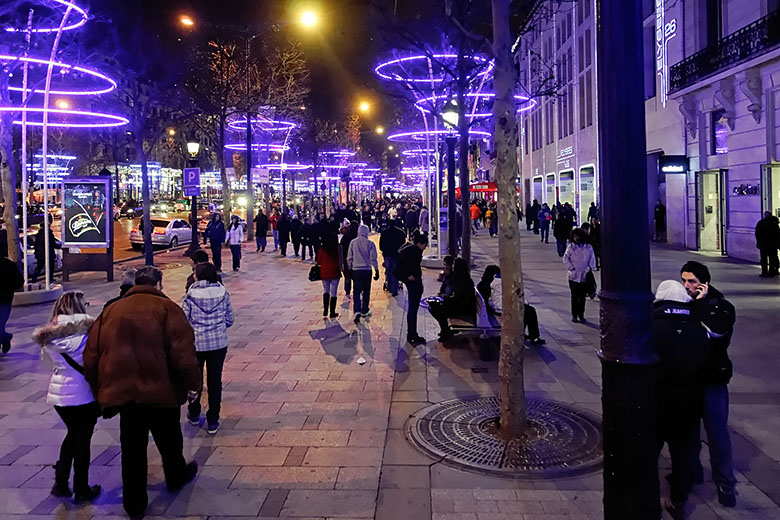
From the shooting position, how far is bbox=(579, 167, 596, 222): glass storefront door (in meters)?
35.3

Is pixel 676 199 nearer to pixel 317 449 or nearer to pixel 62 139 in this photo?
pixel 317 449

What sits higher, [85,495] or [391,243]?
[391,243]

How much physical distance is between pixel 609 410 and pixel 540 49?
4613 centimetres

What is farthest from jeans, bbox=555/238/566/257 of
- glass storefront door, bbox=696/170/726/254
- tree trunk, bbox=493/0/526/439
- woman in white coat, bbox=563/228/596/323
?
tree trunk, bbox=493/0/526/439

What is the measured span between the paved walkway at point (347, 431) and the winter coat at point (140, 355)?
33.0 inches

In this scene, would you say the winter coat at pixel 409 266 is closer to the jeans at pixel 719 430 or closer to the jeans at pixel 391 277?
the jeans at pixel 391 277

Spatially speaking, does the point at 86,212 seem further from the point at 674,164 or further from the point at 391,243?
the point at 674,164

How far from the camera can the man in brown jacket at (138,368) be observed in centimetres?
434

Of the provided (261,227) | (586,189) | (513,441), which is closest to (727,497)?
(513,441)

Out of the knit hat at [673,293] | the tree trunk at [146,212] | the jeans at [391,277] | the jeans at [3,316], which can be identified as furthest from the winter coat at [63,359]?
the tree trunk at [146,212]

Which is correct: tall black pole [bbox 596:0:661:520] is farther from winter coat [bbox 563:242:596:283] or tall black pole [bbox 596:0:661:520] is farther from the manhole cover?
winter coat [bbox 563:242:596:283]

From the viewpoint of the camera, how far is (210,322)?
19.7 feet

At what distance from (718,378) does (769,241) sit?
13.0 metres

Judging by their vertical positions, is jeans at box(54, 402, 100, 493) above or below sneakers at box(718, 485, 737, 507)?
above
